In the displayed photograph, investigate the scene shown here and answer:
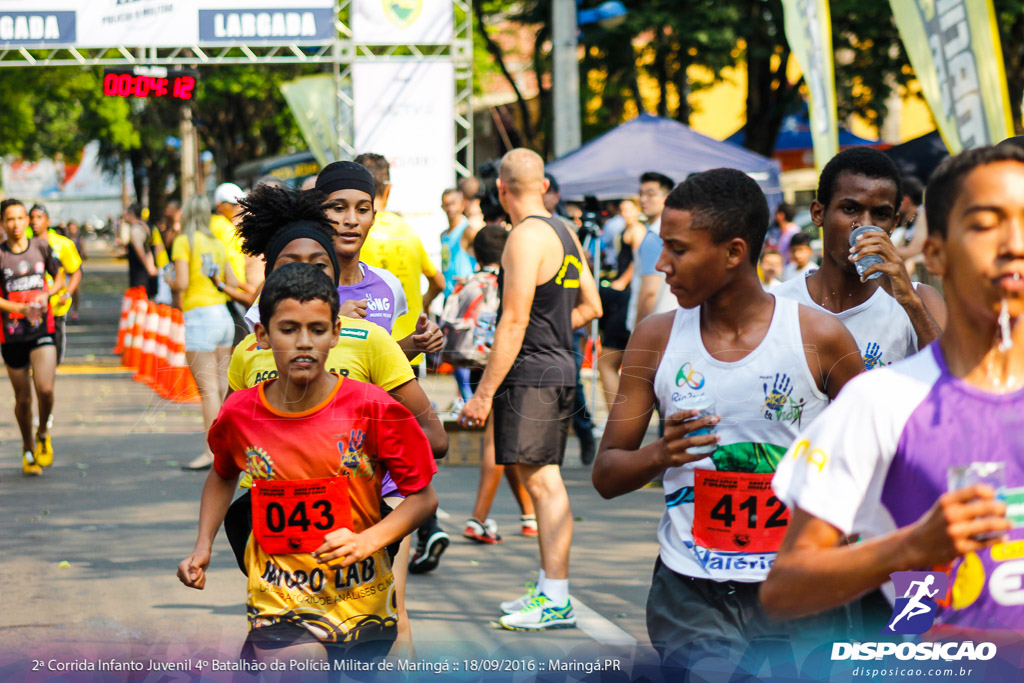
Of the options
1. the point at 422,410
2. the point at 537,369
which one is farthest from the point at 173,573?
the point at 422,410

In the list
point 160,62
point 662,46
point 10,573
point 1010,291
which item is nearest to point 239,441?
point 1010,291

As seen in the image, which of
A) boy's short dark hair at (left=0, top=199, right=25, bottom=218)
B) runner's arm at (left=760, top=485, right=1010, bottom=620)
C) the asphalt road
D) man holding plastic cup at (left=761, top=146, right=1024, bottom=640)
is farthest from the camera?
boy's short dark hair at (left=0, top=199, right=25, bottom=218)

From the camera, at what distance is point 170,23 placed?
1770 cm

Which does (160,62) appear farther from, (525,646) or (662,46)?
(525,646)

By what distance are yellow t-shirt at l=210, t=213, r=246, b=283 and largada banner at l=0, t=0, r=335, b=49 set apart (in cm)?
802

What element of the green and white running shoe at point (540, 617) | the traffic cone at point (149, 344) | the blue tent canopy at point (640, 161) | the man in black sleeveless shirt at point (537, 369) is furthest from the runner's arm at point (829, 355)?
the blue tent canopy at point (640, 161)

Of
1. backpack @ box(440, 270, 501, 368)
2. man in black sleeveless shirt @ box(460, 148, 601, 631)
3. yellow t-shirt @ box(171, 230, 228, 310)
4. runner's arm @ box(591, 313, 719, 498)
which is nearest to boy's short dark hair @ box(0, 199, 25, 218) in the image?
yellow t-shirt @ box(171, 230, 228, 310)

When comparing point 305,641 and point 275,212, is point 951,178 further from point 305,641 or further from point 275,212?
point 275,212

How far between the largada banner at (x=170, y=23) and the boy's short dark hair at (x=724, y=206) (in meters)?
15.4

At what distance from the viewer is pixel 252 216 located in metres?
4.27

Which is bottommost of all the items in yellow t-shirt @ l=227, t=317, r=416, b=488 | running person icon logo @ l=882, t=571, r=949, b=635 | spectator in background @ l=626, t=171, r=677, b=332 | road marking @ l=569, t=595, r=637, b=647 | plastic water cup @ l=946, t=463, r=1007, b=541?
road marking @ l=569, t=595, r=637, b=647

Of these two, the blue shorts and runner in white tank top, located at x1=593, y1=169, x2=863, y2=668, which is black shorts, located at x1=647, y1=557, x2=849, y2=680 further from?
the blue shorts

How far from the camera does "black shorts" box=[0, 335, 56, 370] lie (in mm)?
9086

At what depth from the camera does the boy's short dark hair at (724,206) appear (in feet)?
9.83
